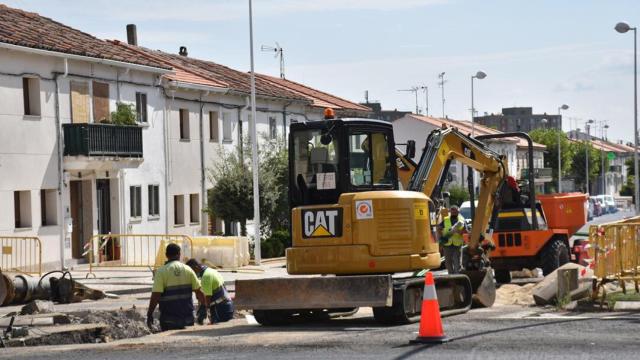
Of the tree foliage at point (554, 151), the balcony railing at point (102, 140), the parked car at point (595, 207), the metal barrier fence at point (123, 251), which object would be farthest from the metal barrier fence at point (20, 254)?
the tree foliage at point (554, 151)

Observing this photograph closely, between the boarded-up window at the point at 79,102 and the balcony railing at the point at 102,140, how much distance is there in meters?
0.72

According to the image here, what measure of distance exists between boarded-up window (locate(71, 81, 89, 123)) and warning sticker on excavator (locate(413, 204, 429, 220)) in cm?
2070

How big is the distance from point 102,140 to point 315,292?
20.7 metres

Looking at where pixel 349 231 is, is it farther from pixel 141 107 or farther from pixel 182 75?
pixel 182 75

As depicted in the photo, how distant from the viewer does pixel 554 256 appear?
28656 mm

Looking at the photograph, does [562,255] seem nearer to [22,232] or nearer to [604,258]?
[604,258]

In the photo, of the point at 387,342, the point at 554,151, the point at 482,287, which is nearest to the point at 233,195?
the point at 482,287

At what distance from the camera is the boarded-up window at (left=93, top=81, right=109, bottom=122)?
38.5m

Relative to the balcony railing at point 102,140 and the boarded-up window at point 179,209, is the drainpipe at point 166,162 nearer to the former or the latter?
the boarded-up window at point 179,209

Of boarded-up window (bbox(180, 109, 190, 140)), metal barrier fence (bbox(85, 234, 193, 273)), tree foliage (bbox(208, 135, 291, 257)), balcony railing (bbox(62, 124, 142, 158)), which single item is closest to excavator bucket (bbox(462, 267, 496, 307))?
metal barrier fence (bbox(85, 234, 193, 273))

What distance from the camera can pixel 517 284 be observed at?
27844 mm

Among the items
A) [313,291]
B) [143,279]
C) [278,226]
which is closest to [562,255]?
[143,279]

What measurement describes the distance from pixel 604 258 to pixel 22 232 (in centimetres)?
1878

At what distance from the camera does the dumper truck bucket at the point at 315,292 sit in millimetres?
17500
